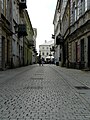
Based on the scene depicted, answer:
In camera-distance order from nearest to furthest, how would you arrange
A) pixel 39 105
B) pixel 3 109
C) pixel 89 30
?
1. pixel 3 109
2. pixel 39 105
3. pixel 89 30

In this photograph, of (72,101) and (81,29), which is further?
(81,29)

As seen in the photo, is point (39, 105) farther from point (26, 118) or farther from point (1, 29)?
point (1, 29)

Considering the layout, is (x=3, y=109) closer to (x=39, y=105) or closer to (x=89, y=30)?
(x=39, y=105)

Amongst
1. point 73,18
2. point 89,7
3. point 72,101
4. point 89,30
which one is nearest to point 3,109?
point 72,101

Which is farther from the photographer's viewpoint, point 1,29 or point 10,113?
point 1,29

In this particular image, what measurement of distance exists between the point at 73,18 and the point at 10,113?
79.1ft

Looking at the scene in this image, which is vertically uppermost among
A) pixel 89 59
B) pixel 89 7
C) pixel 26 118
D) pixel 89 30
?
pixel 89 7

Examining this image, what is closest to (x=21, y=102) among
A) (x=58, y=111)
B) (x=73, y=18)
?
(x=58, y=111)

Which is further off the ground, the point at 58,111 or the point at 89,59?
the point at 89,59

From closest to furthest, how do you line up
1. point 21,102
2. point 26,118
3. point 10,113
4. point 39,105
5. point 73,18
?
point 26,118
point 10,113
point 39,105
point 21,102
point 73,18

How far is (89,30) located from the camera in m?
18.9

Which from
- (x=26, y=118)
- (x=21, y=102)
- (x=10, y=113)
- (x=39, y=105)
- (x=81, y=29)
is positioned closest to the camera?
(x=26, y=118)

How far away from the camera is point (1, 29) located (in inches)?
773

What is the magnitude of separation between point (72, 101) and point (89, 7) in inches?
604
